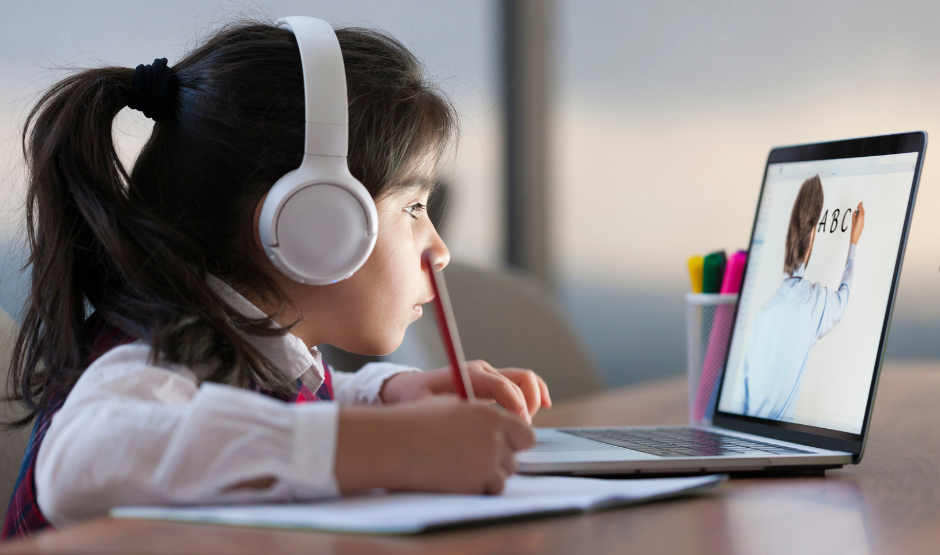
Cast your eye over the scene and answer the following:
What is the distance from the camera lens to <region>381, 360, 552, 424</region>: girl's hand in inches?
29.4

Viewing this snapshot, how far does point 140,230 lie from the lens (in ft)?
2.10

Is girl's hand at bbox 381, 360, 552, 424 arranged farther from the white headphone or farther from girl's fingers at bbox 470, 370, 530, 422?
the white headphone

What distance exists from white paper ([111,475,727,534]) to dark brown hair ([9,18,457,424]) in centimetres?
20

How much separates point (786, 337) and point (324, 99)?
477mm

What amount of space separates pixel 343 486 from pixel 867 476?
0.41m

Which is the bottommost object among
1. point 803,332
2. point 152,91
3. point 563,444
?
point 563,444

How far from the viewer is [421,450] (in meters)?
0.45

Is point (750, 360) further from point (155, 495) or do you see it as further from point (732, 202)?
point (732, 202)

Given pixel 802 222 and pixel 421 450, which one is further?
pixel 802 222

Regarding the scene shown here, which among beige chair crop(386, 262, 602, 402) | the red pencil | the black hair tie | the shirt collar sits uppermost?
the black hair tie

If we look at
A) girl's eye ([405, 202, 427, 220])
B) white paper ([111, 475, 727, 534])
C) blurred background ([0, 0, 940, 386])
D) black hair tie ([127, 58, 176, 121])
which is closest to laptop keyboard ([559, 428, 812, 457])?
white paper ([111, 475, 727, 534])

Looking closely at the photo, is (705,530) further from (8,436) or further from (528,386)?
(8,436)

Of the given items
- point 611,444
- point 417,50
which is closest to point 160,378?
point 611,444

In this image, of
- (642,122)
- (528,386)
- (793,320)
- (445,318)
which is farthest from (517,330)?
(642,122)
